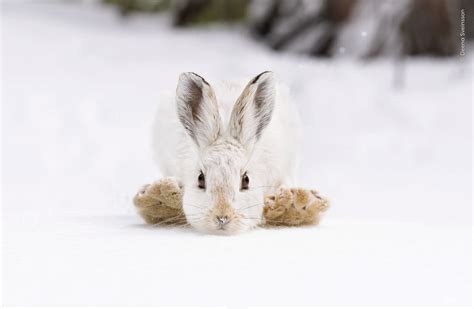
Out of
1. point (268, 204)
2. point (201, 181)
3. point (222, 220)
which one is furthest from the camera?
point (268, 204)

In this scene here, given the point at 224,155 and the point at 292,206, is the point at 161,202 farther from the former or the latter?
the point at 292,206

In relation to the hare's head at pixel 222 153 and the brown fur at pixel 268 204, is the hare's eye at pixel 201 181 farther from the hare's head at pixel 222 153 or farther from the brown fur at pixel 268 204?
the brown fur at pixel 268 204

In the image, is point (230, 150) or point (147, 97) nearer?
point (230, 150)

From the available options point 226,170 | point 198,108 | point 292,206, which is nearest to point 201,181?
point 226,170

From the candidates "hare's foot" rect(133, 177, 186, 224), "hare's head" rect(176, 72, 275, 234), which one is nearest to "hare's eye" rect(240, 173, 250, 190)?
"hare's head" rect(176, 72, 275, 234)

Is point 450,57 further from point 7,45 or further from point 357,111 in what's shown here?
Answer: point 7,45

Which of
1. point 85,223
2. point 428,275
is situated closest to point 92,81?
point 85,223

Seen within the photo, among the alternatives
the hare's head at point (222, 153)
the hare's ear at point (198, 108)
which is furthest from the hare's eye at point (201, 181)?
the hare's ear at point (198, 108)

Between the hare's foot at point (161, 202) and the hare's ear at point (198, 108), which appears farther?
the hare's foot at point (161, 202)
